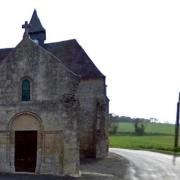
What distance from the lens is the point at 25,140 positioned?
66.6 feet

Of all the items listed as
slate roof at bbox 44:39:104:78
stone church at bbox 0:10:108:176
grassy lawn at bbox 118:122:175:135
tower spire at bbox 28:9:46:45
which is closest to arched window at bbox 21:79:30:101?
stone church at bbox 0:10:108:176

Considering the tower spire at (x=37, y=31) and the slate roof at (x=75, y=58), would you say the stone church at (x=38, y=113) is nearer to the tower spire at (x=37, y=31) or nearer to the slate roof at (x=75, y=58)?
the slate roof at (x=75, y=58)

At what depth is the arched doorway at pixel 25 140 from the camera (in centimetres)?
2006

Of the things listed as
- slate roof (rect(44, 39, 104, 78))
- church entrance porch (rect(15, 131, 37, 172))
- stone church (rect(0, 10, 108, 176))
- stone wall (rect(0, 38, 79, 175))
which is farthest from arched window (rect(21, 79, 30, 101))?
slate roof (rect(44, 39, 104, 78))

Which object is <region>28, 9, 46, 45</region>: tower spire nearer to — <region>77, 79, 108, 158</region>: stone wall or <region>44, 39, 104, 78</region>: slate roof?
<region>44, 39, 104, 78</region>: slate roof

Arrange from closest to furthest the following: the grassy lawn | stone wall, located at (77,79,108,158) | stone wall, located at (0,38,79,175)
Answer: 1. stone wall, located at (0,38,79,175)
2. stone wall, located at (77,79,108,158)
3. the grassy lawn

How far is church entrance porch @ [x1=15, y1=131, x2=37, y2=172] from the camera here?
20062mm

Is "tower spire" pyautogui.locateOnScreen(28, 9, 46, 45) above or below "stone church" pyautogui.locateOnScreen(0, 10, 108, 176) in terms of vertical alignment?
above

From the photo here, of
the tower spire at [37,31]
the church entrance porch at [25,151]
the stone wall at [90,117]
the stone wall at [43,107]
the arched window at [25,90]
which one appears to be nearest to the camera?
the stone wall at [43,107]

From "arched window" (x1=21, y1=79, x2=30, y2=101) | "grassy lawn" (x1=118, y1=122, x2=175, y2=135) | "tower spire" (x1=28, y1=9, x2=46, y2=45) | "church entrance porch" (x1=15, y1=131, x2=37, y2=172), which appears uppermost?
"tower spire" (x1=28, y1=9, x2=46, y2=45)

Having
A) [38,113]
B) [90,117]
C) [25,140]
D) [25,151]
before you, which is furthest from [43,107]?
[90,117]

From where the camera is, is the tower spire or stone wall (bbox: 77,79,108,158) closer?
stone wall (bbox: 77,79,108,158)

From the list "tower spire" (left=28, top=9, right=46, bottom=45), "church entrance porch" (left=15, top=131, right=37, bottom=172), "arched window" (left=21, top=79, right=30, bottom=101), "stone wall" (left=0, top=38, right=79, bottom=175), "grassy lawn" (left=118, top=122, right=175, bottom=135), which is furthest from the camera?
"grassy lawn" (left=118, top=122, right=175, bottom=135)

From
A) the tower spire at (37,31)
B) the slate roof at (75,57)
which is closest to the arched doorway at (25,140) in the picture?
the slate roof at (75,57)
